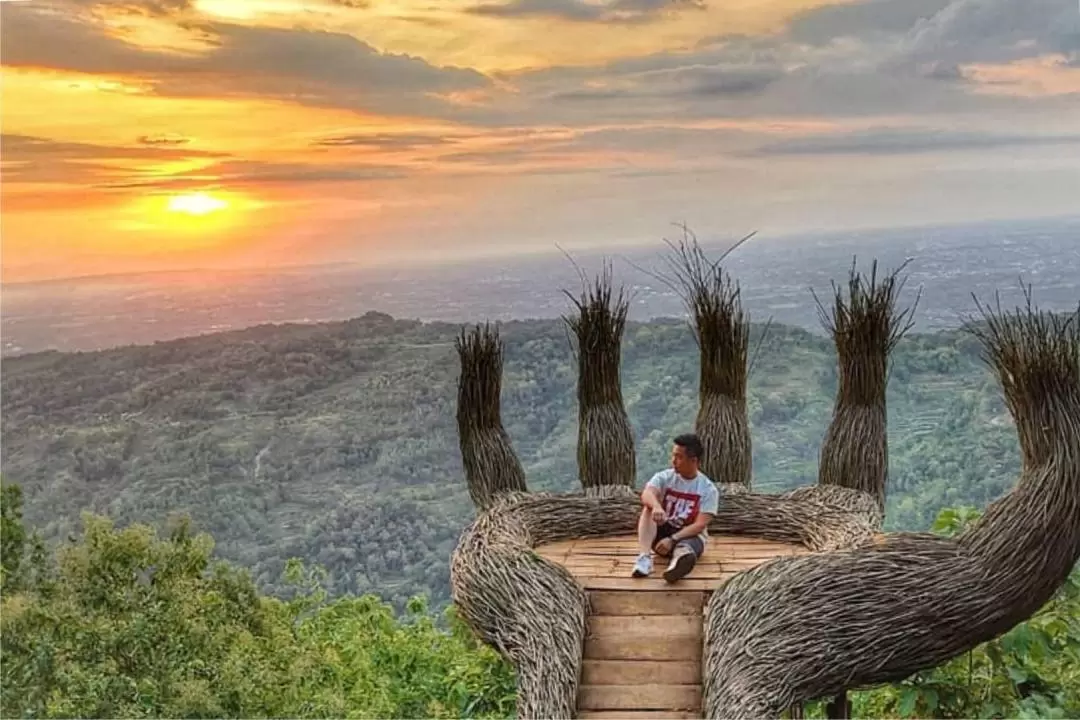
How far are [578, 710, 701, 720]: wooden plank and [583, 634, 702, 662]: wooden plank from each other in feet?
0.43

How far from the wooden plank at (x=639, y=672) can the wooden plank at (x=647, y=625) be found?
8cm

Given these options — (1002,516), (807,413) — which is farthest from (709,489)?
(807,413)

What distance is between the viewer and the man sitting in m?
2.64

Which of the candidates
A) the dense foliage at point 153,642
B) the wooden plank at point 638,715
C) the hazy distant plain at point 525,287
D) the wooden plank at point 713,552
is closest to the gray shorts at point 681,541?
the wooden plank at point 713,552

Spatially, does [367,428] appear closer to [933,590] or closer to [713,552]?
[713,552]

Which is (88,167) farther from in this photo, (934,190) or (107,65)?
(934,190)

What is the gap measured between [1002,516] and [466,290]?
1.82 m

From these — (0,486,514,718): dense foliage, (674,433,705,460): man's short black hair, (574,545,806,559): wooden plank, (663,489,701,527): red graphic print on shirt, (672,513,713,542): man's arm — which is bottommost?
(0,486,514,718): dense foliage

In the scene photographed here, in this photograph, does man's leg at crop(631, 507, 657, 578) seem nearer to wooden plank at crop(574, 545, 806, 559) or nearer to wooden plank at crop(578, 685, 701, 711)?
wooden plank at crop(574, 545, 806, 559)

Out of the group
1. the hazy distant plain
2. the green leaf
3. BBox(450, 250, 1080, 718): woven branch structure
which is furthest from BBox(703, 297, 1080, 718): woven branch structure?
the hazy distant plain

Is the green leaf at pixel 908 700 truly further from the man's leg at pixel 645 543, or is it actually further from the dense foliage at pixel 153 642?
the dense foliage at pixel 153 642

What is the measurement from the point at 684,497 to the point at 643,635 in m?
0.42

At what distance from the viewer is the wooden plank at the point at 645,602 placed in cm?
245

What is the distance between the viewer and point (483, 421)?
10.1 feet
